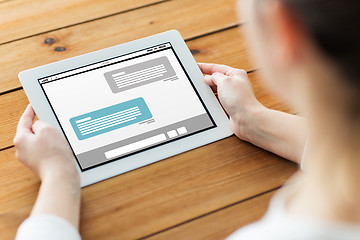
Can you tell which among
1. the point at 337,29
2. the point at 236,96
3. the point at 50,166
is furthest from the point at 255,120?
the point at 337,29

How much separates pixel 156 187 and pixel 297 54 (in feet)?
1.47

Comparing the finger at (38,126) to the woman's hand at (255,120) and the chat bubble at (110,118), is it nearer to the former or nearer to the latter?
the chat bubble at (110,118)

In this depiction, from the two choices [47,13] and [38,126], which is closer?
[38,126]

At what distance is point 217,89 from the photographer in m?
0.94

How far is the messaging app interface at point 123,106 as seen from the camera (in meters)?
0.87

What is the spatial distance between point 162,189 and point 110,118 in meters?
0.16

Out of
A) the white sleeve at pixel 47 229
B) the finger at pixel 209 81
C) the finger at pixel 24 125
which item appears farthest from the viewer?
the finger at pixel 209 81

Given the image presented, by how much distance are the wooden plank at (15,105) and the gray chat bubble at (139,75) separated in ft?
0.55

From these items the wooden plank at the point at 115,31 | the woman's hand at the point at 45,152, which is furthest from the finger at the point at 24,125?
the wooden plank at the point at 115,31

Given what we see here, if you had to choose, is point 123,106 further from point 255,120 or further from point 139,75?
point 255,120

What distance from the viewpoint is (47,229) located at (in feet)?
2.34

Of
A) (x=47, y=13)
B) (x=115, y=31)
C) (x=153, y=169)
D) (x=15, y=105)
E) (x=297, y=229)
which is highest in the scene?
(x=47, y=13)

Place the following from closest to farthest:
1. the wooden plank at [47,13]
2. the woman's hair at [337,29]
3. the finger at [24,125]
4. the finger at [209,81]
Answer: the woman's hair at [337,29], the finger at [24,125], the finger at [209,81], the wooden plank at [47,13]

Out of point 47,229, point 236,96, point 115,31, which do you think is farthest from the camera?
point 115,31
